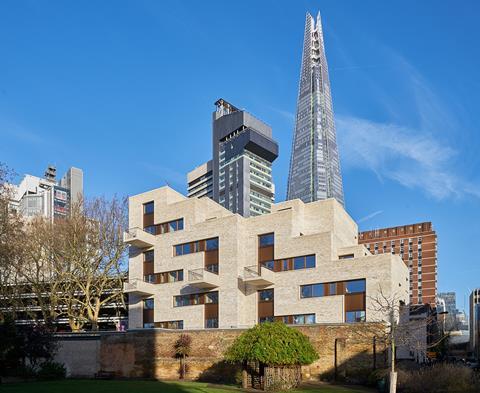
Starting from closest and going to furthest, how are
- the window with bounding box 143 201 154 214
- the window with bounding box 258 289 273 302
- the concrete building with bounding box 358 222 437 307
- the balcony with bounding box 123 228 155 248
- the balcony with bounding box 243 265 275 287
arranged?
the balcony with bounding box 243 265 275 287, the window with bounding box 258 289 273 302, the balcony with bounding box 123 228 155 248, the window with bounding box 143 201 154 214, the concrete building with bounding box 358 222 437 307

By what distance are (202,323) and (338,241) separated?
1427 centimetres

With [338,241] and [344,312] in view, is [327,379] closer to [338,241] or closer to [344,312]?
[344,312]

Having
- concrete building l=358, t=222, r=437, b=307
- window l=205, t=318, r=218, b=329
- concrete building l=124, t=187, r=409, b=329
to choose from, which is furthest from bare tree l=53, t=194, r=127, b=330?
concrete building l=358, t=222, r=437, b=307

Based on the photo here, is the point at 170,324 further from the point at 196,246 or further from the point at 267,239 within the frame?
the point at 267,239

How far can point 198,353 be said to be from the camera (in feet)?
139

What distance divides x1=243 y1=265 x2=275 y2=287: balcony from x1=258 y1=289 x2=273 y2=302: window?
0.77 m

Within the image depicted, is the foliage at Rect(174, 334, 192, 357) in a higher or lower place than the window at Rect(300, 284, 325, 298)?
lower

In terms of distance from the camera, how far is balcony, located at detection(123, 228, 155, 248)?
182 ft

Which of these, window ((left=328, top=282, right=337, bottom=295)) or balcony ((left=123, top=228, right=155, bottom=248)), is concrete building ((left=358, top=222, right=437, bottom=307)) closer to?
balcony ((left=123, top=228, right=155, bottom=248))

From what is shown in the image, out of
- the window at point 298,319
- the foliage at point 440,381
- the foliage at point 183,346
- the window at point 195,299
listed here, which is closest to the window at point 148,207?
the window at point 195,299

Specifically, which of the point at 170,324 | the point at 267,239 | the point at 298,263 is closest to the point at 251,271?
the point at 267,239

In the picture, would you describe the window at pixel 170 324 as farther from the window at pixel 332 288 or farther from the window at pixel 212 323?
the window at pixel 332 288

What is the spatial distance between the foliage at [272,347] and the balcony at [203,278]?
17895 millimetres

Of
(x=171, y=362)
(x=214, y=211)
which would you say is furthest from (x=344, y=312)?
(x=214, y=211)
